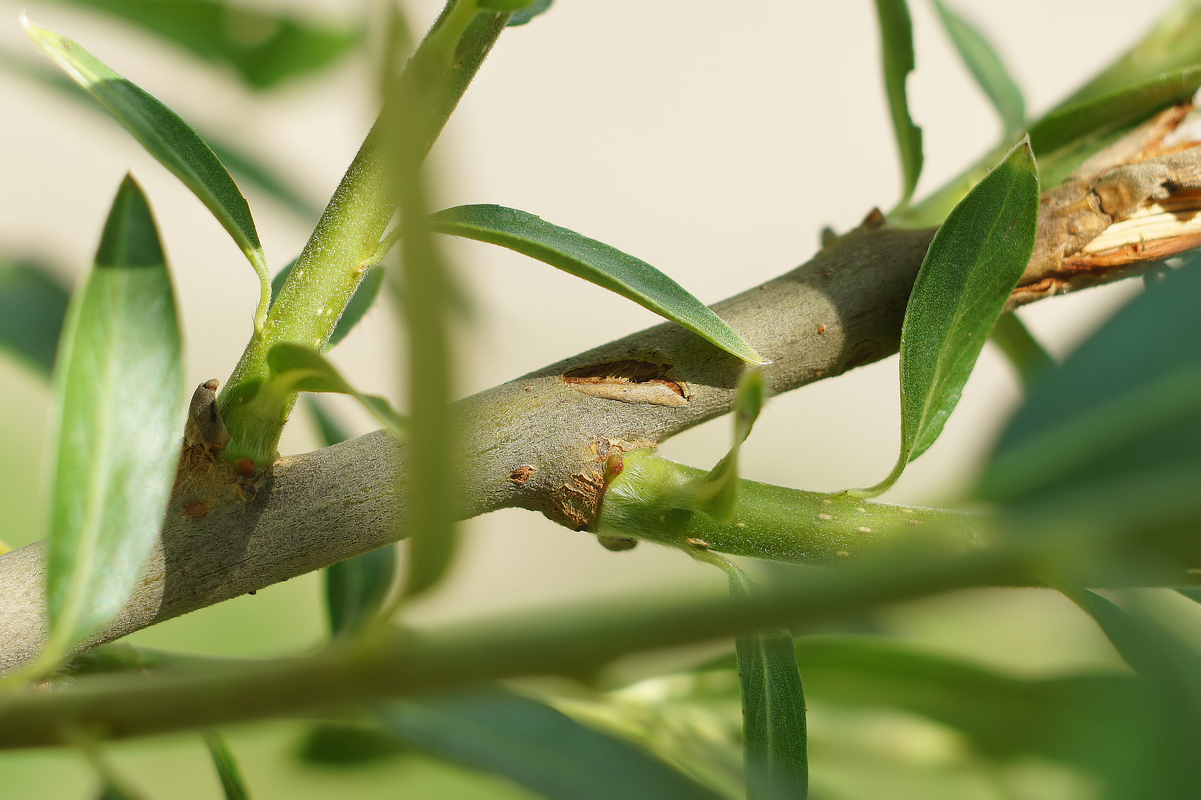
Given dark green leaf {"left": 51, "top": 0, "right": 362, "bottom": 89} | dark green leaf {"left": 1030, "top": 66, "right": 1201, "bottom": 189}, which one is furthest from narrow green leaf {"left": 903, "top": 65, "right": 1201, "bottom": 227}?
dark green leaf {"left": 51, "top": 0, "right": 362, "bottom": 89}

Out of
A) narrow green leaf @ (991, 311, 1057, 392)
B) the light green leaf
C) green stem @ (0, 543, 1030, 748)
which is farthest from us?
the light green leaf

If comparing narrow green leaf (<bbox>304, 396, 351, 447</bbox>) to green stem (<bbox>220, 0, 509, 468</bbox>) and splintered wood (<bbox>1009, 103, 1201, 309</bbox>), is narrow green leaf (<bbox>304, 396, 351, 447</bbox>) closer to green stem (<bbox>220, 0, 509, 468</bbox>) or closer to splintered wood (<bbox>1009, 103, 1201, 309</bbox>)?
green stem (<bbox>220, 0, 509, 468</bbox>)

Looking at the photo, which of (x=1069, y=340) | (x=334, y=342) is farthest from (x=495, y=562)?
(x=1069, y=340)

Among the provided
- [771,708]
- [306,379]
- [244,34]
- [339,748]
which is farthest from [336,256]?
[244,34]

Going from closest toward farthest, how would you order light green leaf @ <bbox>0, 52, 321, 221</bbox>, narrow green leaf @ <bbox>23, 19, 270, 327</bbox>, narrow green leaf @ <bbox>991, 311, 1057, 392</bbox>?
narrow green leaf @ <bbox>23, 19, 270, 327</bbox>
narrow green leaf @ <bbox>991, 311, 1057, 392</bbox>
light green leaf @ <bbox>0, 52, 321, 221</bbox>

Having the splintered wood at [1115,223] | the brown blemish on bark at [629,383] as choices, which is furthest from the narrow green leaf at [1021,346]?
the brown blemish on bark at [629,383]

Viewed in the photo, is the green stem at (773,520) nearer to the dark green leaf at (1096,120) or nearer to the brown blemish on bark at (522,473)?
the brown blemish on bark at (522,473)

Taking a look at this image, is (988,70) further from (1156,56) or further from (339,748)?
(339,748)
